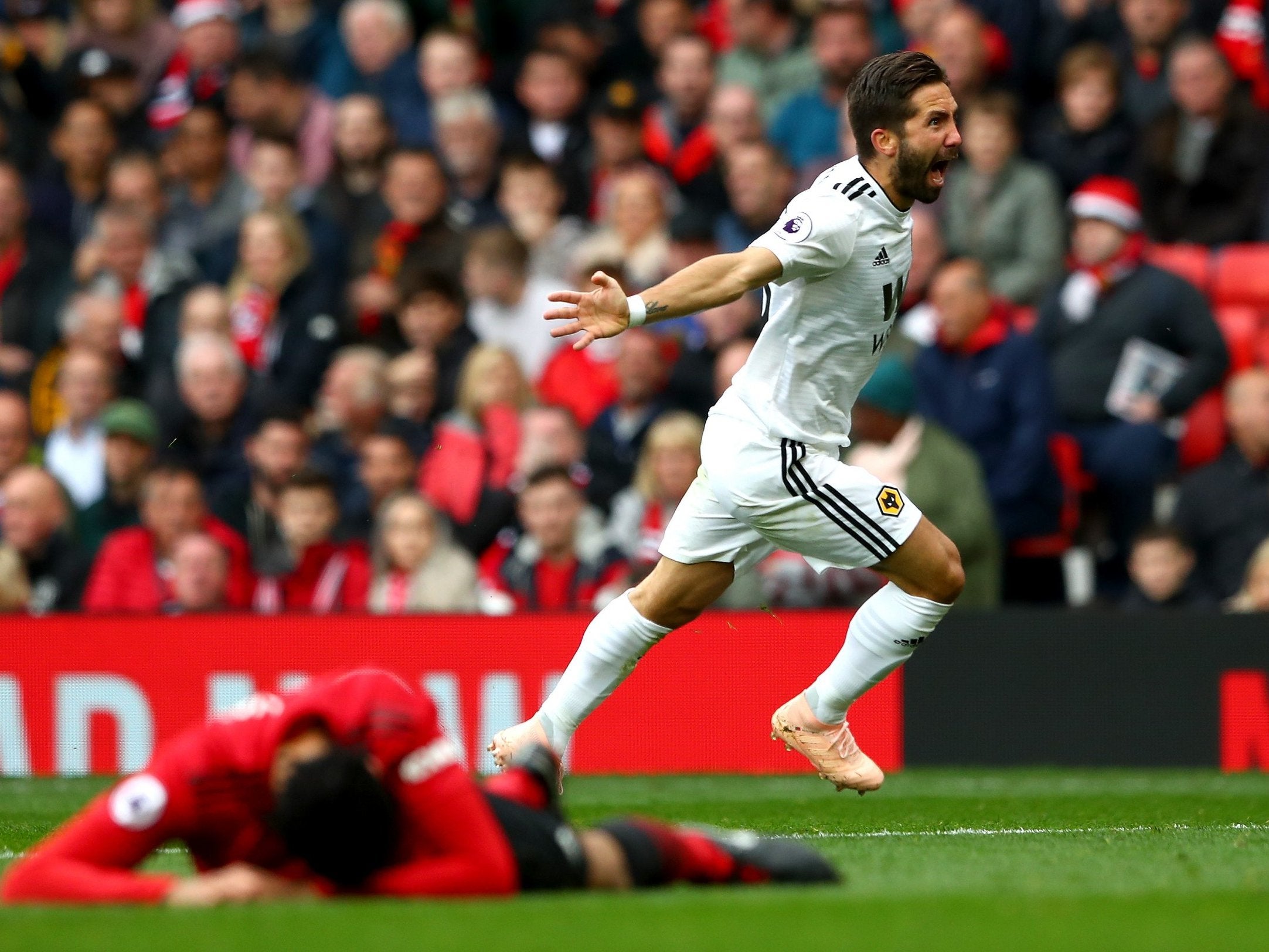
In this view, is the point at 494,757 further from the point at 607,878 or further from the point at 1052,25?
the point at 1052,25

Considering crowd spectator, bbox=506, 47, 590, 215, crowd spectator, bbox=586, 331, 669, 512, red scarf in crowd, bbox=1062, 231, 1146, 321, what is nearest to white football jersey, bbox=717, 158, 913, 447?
crowd spectator, bbox=586, 331, 669, 512

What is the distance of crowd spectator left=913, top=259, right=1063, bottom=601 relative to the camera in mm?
11383

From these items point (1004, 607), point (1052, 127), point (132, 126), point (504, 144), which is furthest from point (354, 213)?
point (1004, 607)

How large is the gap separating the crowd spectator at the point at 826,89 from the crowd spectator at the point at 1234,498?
3359 mm

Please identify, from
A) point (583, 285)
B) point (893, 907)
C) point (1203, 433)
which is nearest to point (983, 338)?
point (1203, 433)

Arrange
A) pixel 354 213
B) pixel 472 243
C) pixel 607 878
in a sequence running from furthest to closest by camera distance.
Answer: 1. pixel 354 213
2. pixel 472 243
3. pixel 607 878

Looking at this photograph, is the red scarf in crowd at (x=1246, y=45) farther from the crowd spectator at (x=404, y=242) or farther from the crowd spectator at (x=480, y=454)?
the crowd spectator at (x=404, y=242)

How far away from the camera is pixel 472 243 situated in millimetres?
12891

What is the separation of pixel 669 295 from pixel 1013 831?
2520 millimetres

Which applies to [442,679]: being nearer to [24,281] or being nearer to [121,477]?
[121,477]

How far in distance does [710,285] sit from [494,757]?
2.03 meters

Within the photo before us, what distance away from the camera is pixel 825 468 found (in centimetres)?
729

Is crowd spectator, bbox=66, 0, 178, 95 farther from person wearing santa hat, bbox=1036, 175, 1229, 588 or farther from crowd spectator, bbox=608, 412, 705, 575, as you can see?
person wearing santa hat, bbox=1036, 175, 1229, 588

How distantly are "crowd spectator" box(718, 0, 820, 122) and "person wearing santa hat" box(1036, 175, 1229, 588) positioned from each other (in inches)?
106
